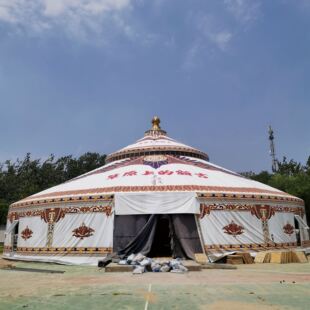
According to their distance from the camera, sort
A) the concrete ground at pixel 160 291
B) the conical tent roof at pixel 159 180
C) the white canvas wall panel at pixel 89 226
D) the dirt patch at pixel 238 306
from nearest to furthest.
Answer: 1. the dirt patch at pixel 238 306
2. the concrete ground at pixel 160 291
3. the white canvas wall panel at pixel 89 226
4. the conical tent roof at pixel 159 180

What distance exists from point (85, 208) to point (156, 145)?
4.02 metres

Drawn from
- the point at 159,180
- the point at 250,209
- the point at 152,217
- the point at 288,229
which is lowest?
the point at 288,229

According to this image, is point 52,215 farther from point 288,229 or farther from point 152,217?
point 288,229

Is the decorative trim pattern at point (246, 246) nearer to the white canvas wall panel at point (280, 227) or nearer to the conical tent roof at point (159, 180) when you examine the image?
the white canvas wall panel at point (280, 227)

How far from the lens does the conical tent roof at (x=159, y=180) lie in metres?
8.31

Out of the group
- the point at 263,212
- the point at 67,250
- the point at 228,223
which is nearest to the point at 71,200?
the point at 67,250

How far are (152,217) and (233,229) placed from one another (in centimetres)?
181

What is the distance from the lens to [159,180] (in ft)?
29.0

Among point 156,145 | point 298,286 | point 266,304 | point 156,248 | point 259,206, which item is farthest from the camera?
point 156,145

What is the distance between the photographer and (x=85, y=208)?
817 centimetres

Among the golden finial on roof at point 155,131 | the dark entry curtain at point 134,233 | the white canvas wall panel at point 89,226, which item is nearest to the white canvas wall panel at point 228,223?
the dark entry curtain at point 134,233

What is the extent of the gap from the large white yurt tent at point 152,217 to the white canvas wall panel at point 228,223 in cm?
2

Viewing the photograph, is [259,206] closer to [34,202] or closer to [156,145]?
[156,145]

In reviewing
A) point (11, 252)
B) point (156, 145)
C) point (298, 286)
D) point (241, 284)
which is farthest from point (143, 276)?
point (156, 145)
